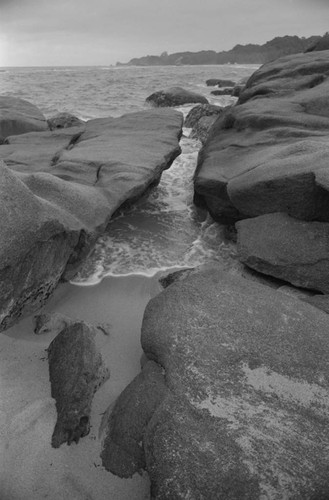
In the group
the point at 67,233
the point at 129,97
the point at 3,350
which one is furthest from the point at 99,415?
the point at 129,97

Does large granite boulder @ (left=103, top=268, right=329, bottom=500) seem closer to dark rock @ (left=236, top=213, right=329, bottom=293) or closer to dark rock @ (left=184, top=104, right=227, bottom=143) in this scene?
dark rock @ (left=236, top=213, right=329, bottom=293)

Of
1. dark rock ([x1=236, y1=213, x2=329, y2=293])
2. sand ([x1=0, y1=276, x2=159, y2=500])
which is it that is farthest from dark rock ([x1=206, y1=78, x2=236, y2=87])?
sand ([x1=0, y1=276, x2=159, y2=500])

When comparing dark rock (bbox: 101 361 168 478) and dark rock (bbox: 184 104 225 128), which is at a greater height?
dark rock (bbox: 184 104 225 128)

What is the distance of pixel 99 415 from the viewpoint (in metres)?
2.80

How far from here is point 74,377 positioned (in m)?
2.93

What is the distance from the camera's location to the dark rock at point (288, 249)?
404 centimetres

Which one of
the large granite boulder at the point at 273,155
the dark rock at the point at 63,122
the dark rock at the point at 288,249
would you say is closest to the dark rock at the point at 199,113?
the large granite boulder at the point at 273,155

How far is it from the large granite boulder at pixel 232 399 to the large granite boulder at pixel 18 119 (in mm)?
8161

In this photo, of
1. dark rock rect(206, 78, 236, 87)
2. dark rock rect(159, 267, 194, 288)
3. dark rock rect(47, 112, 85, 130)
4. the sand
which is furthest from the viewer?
dark rock rect(206, 78, 236, 87)

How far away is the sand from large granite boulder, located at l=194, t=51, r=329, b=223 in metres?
2.09

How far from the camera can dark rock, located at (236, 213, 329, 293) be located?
159 inches

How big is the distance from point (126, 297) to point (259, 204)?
7.06 ft

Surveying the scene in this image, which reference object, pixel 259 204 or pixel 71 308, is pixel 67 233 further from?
pixel 259 204

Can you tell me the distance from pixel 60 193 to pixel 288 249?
284 cm
